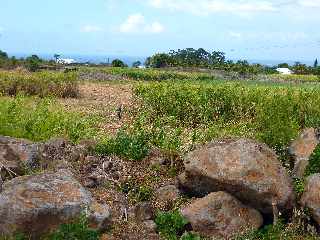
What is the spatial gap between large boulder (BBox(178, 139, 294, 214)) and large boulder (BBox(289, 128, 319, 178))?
0.78m

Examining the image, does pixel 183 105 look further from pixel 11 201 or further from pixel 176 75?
pixel 176 75

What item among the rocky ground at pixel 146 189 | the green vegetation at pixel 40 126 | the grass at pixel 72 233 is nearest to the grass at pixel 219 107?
the green vegetation at pixel 40 126

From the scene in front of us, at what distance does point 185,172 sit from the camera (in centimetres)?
676

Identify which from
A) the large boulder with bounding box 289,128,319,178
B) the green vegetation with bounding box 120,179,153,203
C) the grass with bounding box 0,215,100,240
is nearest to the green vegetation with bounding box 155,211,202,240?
the green vegetation with bounding box 120,179,153,203

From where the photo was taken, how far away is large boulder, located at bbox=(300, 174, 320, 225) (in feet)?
20.8

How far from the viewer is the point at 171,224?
6285 millimetres

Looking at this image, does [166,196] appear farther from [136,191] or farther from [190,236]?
[190,236]

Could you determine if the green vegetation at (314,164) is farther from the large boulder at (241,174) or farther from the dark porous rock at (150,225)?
the dark porous rock at (150,225)

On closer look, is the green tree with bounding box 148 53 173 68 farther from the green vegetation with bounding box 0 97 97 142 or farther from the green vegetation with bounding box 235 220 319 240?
the green vegetation with bounding box 235 220 319 240

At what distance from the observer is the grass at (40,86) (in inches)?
722

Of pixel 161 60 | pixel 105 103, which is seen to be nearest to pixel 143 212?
pixel 105 103

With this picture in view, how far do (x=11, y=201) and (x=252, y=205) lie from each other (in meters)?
2.60

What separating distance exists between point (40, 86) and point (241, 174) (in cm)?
1310

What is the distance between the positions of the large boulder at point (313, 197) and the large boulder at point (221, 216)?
0.54 meters
